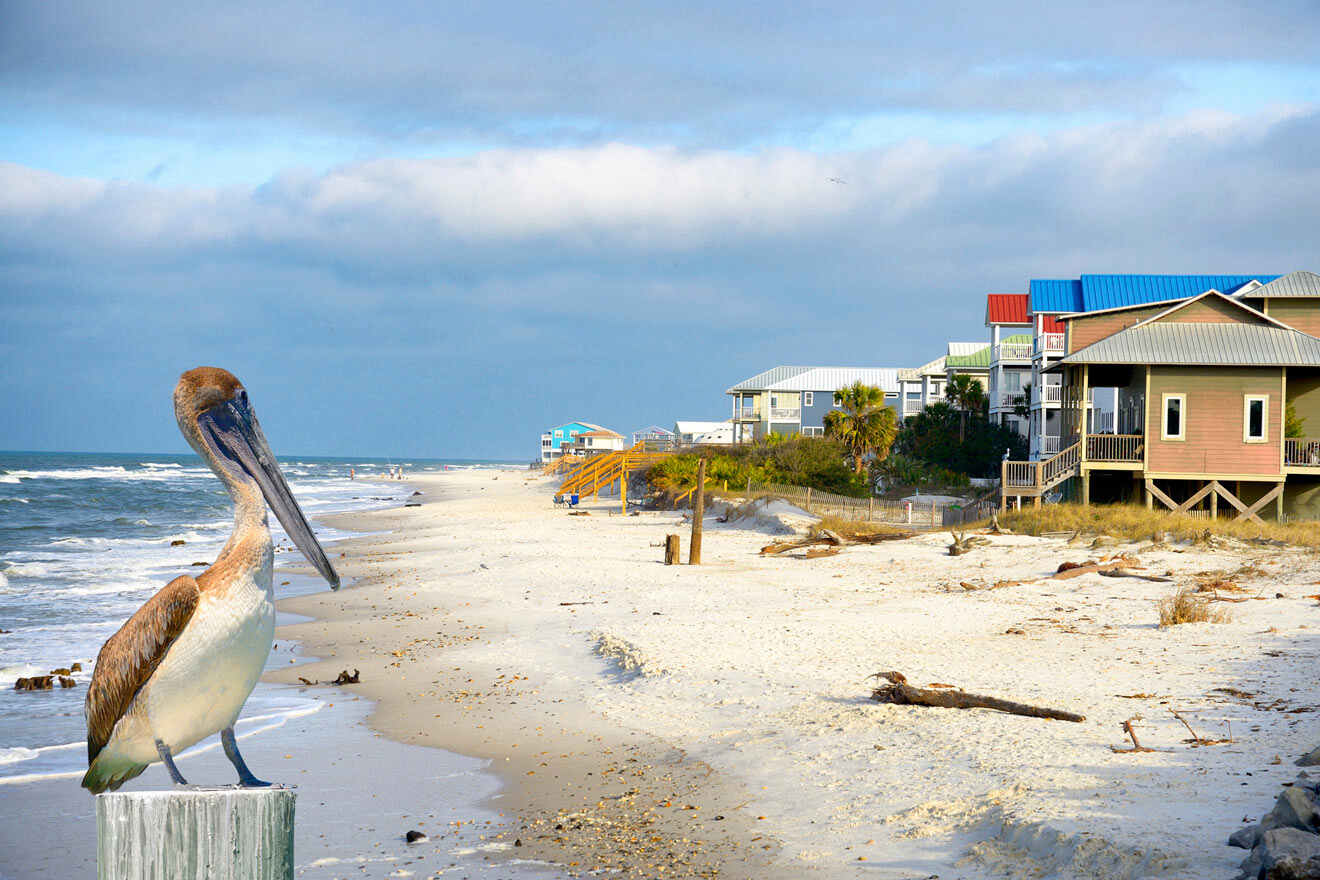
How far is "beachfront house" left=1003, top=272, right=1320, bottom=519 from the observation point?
28062 mm

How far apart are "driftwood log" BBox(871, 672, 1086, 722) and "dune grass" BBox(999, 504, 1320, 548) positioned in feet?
43.9

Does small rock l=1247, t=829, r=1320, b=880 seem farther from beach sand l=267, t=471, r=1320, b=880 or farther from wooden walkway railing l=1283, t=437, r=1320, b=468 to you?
wooden walkway railing l=1283, t=437, r=1320, b=468

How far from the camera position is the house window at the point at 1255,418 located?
Result: 28094 mm

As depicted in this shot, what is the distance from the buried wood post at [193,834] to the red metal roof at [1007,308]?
178 feet

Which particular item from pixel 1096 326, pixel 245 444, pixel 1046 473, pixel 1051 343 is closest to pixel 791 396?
pixel 1051 343

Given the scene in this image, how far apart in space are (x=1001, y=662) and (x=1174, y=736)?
11.8 ft

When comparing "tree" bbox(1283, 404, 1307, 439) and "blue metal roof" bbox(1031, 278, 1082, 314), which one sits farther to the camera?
"blue metal roof" bbox(1031, 278, 1082, 314)

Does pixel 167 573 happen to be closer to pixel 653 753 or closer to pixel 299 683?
pixel 299 683

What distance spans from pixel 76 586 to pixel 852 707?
18.7m

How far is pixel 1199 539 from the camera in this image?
20.9 m

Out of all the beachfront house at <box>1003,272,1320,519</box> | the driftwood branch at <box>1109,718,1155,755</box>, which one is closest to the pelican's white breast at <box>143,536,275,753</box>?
the driftwood branch at <box>1109,718,1155,755</box>

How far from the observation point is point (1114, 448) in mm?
28922

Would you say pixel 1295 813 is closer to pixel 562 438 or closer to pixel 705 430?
pixel 705 430

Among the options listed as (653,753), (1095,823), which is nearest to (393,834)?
(653,753)
